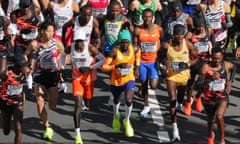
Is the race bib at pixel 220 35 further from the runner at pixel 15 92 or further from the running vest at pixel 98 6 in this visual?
the runner at pixel 15 92

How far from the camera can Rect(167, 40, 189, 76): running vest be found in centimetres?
1037

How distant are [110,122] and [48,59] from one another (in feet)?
5.50

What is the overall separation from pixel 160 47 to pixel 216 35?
208 centimetres

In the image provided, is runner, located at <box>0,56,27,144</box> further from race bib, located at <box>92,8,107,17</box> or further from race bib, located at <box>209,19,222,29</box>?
race bib, located at <box>209,19,222,29</box>

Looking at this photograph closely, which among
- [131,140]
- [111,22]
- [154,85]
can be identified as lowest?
[131,140]

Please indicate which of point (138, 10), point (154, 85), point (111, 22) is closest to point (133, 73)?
point (154, 85)

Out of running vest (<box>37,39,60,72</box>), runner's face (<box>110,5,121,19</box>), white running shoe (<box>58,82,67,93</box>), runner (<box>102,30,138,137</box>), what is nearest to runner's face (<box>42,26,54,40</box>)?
running vest (<box>37,39,60,72</box>)

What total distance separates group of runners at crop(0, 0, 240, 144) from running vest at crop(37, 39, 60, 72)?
16 mm

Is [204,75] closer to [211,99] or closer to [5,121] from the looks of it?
[211,99]

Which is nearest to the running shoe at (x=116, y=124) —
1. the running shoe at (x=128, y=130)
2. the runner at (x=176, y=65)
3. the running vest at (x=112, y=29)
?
the running shoe at (x=128, y=130)

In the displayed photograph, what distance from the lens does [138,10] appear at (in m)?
12.3

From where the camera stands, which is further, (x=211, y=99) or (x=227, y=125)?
(x=227, y=125)

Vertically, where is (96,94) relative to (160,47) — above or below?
below

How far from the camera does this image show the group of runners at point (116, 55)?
382 inches
